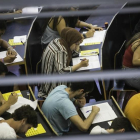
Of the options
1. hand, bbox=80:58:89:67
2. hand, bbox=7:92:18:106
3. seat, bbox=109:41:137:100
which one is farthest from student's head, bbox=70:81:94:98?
seat, bbox=109:41:137:100

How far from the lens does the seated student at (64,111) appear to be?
2.62 m

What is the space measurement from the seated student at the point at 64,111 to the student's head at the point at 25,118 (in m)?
0.33

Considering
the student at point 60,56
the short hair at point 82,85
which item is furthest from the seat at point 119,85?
the short hair at point 82,85

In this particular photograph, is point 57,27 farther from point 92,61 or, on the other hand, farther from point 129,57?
point 129,57

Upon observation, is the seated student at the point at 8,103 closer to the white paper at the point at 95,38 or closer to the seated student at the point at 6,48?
the seated student at the point at 6,48

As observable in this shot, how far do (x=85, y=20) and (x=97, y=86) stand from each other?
128 cm

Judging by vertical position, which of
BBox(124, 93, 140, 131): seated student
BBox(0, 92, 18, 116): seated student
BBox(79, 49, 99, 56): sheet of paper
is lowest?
BBox(124, 93, 140, 131): seated student

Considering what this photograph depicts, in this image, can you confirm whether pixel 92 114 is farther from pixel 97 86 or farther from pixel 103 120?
pixel 97 86

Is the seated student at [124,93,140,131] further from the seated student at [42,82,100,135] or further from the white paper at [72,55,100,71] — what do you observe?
the white paper at [72,55,100,71]

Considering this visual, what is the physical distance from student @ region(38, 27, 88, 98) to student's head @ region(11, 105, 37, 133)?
864mm

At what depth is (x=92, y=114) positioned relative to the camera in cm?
265

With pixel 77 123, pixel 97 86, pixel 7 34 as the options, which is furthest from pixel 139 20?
pixel 77 123

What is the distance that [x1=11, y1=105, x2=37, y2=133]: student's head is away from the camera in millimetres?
2371

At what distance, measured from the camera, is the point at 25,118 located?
7.92 feet
